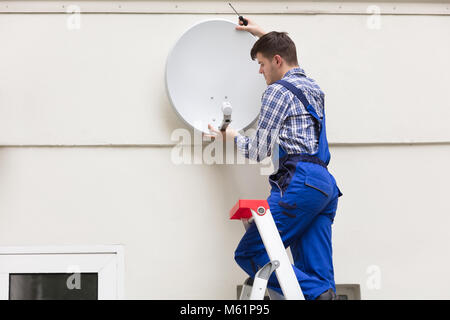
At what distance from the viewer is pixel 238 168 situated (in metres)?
3.27

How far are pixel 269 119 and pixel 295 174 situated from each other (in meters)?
0.26

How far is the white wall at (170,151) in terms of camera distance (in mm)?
3176

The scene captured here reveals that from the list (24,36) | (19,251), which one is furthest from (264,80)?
(19,251)

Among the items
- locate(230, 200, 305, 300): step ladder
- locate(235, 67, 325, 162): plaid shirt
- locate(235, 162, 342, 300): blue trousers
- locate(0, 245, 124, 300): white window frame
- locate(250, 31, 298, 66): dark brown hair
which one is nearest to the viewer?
locate(230, 200, 305, 300): step ladder

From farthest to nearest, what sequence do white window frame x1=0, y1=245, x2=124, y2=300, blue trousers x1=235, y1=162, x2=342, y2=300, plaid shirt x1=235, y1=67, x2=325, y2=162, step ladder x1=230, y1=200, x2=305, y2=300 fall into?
white window frame x1=0, y1=245, x2=124, y2=300 < plaid shirt x1=235, y1=67, x2=325, y2=162 < blue trousers x1=235, y1=162, x2=342, y2=300 < step ladder x1=230, y1=200, x2=305, y2=300

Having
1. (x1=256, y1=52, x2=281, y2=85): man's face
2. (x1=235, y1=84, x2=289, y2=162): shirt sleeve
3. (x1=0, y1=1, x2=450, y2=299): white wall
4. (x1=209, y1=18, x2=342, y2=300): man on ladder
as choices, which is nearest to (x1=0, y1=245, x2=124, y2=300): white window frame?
(x1=0, y1=1, x2=450, y2=299): white wall

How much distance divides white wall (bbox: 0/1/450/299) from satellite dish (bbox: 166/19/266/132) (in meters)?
0.11

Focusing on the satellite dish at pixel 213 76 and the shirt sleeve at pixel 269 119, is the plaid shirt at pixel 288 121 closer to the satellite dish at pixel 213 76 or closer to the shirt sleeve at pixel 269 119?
the shirt sleeve at pixel 269 119

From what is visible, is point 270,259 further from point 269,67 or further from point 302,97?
point 269,67

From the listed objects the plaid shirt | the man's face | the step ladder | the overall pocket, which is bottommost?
the step ladder

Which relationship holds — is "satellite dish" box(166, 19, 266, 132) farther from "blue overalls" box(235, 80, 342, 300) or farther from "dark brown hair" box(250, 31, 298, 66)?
"blue overalls" box(235, 80, 342, 300)

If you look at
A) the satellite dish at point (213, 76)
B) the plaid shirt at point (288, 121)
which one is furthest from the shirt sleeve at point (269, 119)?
the satellite dish at point (213, 76)

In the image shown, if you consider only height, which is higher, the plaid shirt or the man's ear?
the man's ear

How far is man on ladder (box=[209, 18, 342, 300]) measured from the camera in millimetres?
2678
